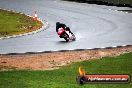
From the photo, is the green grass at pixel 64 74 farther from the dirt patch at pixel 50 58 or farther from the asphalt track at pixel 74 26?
the asphalt track at pixel 74 26

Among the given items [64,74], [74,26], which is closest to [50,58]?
[64,74]

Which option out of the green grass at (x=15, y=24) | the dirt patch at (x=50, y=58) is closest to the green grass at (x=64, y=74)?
the dirt patch at (x=50, y=58)

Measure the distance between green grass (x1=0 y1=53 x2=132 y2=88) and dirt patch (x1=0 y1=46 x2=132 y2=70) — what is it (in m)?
1.00

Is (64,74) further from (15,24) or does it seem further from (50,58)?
(15,24)

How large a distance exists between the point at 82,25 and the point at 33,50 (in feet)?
34.7

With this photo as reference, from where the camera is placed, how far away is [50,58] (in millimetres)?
22031

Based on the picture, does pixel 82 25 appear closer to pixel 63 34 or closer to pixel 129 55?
pixel 63 34

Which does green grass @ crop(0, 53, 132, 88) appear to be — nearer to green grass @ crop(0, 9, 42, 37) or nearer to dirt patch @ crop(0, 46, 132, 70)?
dirt patch @ crop(0, 46, 132, 70)

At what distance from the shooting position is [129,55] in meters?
22.4

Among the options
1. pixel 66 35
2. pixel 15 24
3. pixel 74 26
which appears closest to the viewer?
pixel 66 35

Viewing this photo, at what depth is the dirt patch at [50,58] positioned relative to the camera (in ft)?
67.1

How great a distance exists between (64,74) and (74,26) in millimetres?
15029

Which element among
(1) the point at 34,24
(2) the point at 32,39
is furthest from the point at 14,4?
(2) the point at 32,39

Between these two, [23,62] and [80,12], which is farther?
[80,12]
